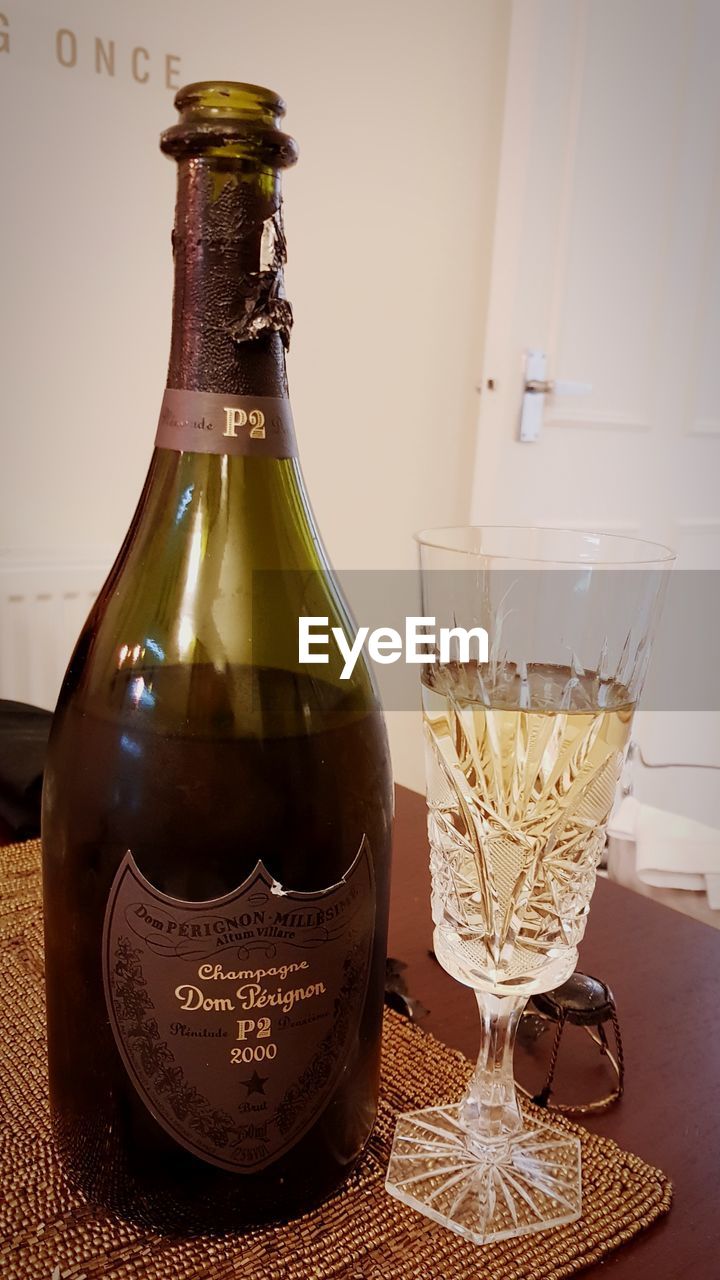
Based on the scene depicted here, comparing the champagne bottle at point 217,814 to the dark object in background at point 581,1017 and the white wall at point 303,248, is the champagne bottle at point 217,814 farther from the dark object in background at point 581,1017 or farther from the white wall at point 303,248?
the white wall at point 303,248

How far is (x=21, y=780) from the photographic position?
2.44ft

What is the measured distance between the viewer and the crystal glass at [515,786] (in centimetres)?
39

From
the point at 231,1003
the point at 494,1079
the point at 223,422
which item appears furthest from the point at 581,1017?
the point at 223,422

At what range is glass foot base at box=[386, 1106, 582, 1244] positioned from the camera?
15.3 inches

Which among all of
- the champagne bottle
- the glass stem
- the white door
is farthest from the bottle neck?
the white door

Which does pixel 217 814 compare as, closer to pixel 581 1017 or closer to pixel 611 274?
pixel 581 1017

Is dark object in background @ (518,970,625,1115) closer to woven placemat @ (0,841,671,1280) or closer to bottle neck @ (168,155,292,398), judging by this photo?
woven placemat @ (0,841,671,1280)

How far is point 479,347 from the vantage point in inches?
82.9

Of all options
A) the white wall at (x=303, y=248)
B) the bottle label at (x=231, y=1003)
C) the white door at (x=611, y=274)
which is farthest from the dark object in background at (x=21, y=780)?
the white door at (x=611, y=274)

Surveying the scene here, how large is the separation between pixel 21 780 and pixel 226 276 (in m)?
0.51

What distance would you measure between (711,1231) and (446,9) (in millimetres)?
2080

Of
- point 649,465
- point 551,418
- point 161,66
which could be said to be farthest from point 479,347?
point 161,66

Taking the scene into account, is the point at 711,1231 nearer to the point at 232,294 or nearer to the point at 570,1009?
the point at 570,1009

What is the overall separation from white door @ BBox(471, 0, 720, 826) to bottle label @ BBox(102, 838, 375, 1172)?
5.37 feet
